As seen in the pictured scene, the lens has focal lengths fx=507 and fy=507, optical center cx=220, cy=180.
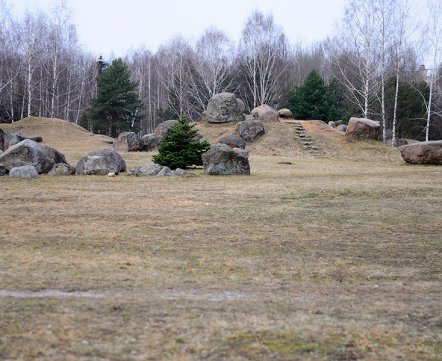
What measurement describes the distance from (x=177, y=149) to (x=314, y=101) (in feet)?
76.0

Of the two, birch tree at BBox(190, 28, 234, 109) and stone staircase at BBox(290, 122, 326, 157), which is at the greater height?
birch tree at BBox(190, 28, 234, 109)

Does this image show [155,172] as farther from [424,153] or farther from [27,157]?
[424,153]

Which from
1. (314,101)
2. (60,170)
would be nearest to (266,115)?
(314,101)

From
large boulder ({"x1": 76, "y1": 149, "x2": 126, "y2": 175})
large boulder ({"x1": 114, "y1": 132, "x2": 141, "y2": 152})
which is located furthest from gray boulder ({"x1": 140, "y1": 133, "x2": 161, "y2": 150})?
large boulder ({"x1": 76, "y1": 149, "x2": 126, "y2": 175})

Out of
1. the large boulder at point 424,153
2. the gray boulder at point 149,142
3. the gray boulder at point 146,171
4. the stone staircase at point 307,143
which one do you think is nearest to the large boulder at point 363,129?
the stone staircase at point 307,143

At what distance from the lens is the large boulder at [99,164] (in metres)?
14.2

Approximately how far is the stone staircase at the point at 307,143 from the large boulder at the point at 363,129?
209 cm

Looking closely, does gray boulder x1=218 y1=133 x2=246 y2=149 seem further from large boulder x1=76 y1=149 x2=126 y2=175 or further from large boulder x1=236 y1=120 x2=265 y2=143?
large boulder x1=76 y1=149 x2=126 y2=175

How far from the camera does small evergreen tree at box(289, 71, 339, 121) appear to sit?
120 feet

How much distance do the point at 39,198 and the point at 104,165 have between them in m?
5.00

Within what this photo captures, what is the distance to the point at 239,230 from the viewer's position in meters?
6.89

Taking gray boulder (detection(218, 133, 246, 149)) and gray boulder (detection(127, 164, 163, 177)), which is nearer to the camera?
gray boulder (detection(127, 164, 163, 177))

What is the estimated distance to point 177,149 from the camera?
15945 mm

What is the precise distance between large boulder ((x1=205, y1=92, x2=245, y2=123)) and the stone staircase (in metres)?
3.47
